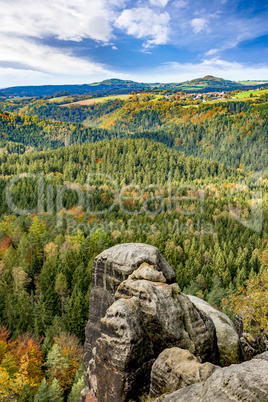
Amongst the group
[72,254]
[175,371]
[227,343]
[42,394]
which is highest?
[175,371]

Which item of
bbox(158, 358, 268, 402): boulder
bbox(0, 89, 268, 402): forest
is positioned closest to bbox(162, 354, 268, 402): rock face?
bbox(158, 358, 268, 402): boulder

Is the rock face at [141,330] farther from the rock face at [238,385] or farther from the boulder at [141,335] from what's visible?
the rock face at [238,385]

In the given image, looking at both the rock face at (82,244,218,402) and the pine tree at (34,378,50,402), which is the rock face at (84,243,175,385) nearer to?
the rock face at (82,244,218,402)

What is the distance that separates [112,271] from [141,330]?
9425 mm

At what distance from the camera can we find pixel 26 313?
60.0m

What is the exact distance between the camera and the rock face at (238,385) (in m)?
10.8

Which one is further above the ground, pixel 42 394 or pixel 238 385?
pixel 238 385

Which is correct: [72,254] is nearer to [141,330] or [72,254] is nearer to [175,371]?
[141,330]

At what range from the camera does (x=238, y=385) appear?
11148 mm

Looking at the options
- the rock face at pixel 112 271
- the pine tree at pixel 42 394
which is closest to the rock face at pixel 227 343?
the rock face at pixel 112 271

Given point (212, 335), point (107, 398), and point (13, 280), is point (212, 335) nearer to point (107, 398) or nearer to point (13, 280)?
point (107, 398)

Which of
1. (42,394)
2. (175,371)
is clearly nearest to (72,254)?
(42,394)

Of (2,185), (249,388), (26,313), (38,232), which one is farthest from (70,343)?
(2,185)

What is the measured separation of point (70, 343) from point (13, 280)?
→ 3404 cm
